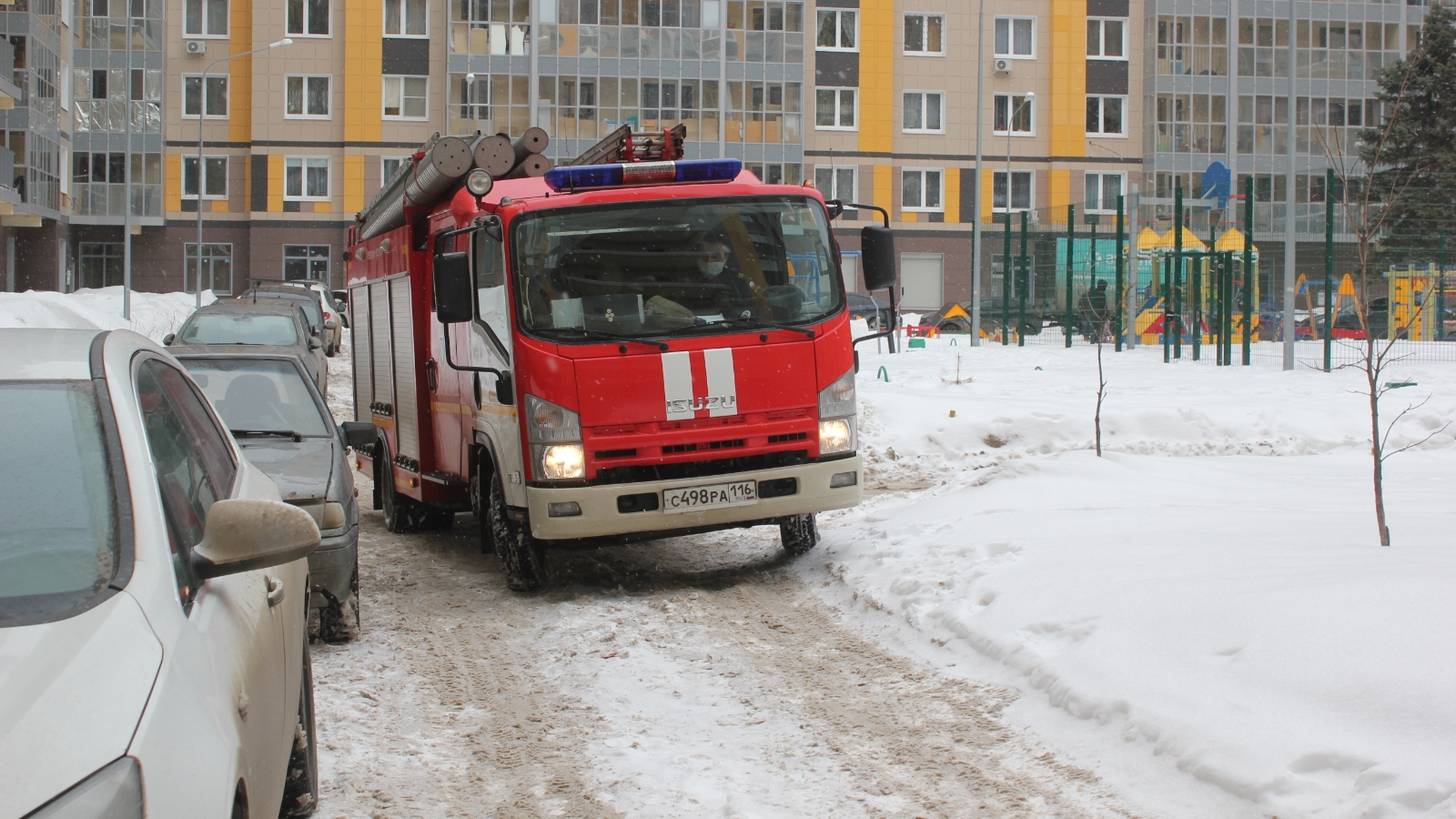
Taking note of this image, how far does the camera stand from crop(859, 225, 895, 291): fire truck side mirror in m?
8.27

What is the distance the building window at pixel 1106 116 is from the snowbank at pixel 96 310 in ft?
122

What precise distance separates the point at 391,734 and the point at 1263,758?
3.11 metres

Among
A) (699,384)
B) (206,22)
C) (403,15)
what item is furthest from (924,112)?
(699,384)

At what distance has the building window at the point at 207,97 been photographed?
56.5 meters

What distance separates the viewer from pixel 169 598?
2615mm

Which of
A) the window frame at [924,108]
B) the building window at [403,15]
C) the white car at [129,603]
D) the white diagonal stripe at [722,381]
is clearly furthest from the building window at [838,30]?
the white car at [129,603]

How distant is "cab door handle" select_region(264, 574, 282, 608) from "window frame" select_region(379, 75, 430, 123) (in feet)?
179

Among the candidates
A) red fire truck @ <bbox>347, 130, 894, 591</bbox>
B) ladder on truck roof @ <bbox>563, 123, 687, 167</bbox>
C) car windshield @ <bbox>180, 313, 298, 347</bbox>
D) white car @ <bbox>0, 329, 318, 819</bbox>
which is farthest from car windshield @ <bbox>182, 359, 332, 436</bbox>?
car windshield @ <bbox>180, 313, 298, 347</bbox>

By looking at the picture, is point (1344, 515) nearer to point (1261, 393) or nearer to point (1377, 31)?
point (1261, 393)

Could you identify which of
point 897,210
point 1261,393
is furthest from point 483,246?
point 897,210

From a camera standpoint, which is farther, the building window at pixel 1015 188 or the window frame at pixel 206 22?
the building window at pixel 1015 188

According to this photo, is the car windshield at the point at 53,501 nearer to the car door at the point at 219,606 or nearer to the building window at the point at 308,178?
the car door at the point at 219,606

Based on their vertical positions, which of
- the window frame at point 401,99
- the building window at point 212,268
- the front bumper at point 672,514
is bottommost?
the front bumper at point 672,514

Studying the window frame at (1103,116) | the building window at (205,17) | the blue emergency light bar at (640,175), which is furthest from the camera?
the window frame at (1103,116)
